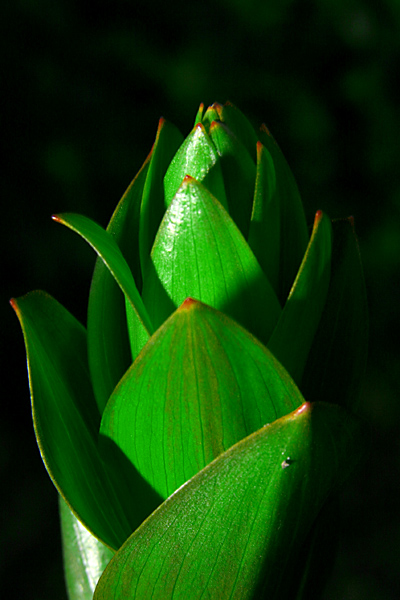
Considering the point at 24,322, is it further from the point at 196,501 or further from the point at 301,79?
the point at 301,79

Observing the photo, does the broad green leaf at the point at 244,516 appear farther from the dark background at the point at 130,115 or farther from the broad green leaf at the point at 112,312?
the dark background at the point at 130,115

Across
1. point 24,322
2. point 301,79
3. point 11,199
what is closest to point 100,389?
point 24,322

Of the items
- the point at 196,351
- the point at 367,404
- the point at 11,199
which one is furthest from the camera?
the point at 367,404

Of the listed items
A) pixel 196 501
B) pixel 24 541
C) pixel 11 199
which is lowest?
pixel 24 541

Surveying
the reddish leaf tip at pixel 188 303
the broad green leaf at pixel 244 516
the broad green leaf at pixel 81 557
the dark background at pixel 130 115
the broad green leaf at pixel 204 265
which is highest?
the dark background at pixel 130 115

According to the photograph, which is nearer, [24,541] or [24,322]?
[24,322]

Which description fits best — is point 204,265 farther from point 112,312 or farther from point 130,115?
point 130,115

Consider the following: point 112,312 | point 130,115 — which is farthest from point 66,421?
point 130,115

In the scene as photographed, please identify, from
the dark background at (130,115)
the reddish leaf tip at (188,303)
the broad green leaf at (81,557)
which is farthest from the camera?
the dark background at (130,115)

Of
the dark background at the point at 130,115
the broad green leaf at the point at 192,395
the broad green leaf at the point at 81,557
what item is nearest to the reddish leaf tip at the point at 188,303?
the broad green leaf at the point at 192,395
